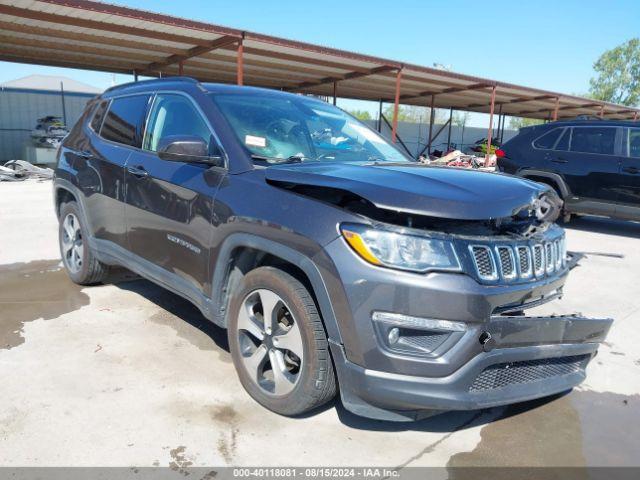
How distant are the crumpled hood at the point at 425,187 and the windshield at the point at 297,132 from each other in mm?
316

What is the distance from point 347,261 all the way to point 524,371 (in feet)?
3.45

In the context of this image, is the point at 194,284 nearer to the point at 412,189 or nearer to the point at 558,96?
the point at 412,189

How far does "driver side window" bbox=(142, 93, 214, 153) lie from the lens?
10.8ft

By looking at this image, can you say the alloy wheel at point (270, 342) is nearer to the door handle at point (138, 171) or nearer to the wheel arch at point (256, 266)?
the wheel arch at point (256, 266)

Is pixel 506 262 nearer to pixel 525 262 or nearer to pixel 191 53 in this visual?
pixel 525 262

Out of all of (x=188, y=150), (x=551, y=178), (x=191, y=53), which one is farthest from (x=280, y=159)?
(x=191, y=53)

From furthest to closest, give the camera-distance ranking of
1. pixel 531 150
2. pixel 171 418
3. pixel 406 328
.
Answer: pixel 531 150
pixel 171 418
pixel 406 328

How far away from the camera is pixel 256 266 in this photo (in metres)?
2.92

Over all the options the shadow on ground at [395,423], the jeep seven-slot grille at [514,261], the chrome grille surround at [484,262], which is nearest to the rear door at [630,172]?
the shadow on ground at [395,423]

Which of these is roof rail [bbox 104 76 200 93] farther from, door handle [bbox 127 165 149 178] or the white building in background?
the white building in background

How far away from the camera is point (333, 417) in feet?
9.19

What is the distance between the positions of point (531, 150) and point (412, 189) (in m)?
7.66

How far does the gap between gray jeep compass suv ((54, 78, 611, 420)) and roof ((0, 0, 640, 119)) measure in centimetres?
838

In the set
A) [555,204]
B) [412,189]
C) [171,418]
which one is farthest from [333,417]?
[555,204]
